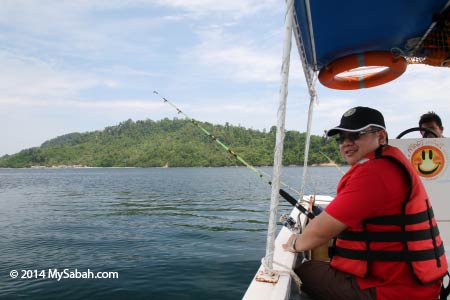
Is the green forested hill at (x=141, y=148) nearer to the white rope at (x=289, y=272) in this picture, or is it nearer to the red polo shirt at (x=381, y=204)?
the white rope at (x=289, y=272)

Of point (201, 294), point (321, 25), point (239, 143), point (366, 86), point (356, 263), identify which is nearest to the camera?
point (356, 263)

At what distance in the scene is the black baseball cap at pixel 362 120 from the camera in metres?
2.11

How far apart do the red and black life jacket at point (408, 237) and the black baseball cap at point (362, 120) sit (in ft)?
0.58

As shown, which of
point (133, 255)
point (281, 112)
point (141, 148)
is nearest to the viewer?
point (281, 112)

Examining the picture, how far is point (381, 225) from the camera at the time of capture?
1968mm

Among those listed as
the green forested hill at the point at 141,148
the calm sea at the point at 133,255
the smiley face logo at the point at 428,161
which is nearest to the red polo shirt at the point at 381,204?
the smiley face logo at the point at 428,161

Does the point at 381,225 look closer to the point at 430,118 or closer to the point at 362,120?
the point at 362,120

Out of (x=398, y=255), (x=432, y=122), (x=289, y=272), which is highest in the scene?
(x=432, y=122)

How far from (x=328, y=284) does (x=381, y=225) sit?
2.20 ft

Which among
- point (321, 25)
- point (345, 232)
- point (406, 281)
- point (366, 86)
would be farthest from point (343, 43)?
point (406, 281)

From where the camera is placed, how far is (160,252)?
31.2 ft

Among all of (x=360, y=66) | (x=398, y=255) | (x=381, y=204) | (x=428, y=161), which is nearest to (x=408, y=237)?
(x=398, y=255)

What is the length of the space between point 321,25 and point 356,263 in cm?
258

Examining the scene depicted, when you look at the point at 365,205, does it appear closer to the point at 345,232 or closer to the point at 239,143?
the point at 345,232
